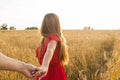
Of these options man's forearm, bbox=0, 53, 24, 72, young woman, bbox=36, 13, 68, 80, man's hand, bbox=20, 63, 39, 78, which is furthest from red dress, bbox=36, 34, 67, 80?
man's forearm, bbox=0, 53, 24, 72

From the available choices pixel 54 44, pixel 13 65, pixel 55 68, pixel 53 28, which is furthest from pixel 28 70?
pixel 55 68

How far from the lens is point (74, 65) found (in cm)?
517

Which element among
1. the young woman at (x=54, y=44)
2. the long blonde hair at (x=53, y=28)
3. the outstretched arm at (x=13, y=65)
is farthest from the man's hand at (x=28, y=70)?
the long blonde hair at (x=53, y=28)

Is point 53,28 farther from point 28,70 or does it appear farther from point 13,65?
point 13,65

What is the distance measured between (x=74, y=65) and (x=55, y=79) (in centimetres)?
98

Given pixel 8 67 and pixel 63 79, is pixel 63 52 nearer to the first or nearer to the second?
pixel 63 79

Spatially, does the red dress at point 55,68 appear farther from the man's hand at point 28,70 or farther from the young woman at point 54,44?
the man's hand at point 28,70

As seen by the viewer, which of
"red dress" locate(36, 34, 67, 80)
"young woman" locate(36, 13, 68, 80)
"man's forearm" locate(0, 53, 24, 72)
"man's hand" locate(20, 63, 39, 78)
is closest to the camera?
"man's forearm" locate(0, 53, 24, 72)

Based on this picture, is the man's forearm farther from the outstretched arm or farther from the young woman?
the young woman

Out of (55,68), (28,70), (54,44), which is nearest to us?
(28,70)

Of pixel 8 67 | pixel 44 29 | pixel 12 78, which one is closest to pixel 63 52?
pixel 44 29

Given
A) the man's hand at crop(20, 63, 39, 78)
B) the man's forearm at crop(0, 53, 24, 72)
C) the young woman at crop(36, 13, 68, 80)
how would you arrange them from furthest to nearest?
the young woman at crop(36, 13, 68, 80) < the man's hand at crop(20, 63, 39, 78) < the man's forearm at crop(0, 53, 24, 72)

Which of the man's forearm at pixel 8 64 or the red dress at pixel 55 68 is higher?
the man's forearm at pixel 8 64

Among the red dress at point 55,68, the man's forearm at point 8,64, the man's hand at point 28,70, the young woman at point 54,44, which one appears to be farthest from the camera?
the red dress at point 55,68
